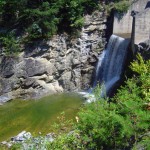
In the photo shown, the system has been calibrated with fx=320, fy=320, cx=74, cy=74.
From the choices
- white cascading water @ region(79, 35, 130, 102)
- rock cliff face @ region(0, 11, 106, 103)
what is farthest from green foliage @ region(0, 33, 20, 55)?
white cascading water @ region(79, 35, 130, 102)

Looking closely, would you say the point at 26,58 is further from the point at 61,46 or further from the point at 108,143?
the point at 108,143

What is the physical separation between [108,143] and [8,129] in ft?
27.9

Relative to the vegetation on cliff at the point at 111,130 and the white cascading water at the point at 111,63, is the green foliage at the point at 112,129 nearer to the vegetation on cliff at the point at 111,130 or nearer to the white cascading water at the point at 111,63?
the vegetation on cliff at the point at 111,130

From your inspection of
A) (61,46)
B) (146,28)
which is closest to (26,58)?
(61,46)

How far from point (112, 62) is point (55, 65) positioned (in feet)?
11.5

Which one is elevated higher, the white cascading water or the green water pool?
the white cascading water

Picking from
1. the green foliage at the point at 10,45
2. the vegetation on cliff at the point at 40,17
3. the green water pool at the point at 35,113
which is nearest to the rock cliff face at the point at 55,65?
the green foliage at the point at 10,45

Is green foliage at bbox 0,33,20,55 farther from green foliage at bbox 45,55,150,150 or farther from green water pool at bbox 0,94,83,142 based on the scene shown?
green foliage at bbox 45,55,150,150

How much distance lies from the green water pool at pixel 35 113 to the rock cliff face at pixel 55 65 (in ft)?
2.93

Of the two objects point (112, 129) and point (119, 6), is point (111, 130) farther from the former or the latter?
point (119, 6)

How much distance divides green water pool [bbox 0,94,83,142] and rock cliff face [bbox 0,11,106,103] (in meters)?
0.89

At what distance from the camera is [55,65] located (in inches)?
781

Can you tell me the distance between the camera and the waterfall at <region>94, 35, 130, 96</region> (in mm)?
18812

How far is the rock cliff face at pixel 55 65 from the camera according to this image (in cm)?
1920
